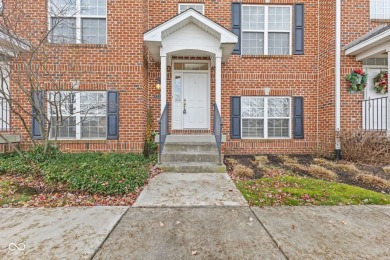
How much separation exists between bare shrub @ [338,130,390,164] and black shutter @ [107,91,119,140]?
23.6 feet

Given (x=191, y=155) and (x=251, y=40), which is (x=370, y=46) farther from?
(x=191, y=155)

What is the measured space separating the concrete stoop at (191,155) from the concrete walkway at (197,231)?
174cm

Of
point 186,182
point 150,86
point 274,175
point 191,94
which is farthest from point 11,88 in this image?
point 274,175

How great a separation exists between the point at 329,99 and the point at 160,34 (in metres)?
5.86

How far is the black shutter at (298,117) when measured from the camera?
7.81 metres

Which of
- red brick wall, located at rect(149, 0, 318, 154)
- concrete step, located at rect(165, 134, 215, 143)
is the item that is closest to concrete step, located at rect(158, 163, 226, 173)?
concrete step, located at rect(165, 134, 215, 143)

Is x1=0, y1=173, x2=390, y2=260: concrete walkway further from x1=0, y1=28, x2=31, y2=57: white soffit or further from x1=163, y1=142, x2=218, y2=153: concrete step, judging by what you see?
x1=0, y1=28, x2=31, y2=57: white soffit

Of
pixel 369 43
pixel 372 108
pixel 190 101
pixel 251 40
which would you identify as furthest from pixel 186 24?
pixel 372 108

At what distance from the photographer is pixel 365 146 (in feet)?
21.0

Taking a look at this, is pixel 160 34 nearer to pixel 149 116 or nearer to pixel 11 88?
pixel 149 116

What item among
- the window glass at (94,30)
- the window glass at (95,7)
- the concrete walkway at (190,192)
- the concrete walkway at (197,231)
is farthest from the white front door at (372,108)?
the window glass at (95,7)

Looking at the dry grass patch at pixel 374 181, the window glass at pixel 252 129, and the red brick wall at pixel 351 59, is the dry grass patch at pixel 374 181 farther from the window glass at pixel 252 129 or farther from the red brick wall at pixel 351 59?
the window glass at pixel 252 129

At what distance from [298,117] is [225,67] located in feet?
A: 10.5

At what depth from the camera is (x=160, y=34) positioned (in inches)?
231
